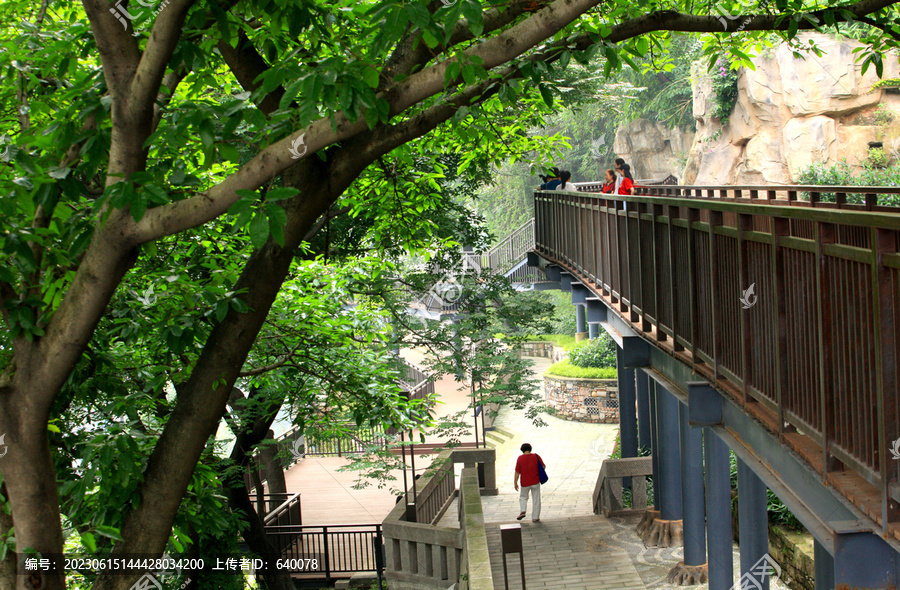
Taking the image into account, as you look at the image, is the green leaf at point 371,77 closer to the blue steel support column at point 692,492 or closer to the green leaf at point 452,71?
the green leaf at point 452,71

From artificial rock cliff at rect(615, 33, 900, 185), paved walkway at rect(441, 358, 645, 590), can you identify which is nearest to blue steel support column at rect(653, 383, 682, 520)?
paved walkway at rect(441, 358, 645, 590)

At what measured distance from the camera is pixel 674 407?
1110cm

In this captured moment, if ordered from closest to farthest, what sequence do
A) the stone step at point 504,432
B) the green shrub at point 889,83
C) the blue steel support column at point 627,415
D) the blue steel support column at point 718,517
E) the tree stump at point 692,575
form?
the blue steel support column at point 718,517 < the tree stump at point 692,575 < the blue steel support column at point 627,415 < the green shrub at point 889,83 < the stone step at point 504,432

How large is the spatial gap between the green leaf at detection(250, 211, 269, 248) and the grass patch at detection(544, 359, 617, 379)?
22622 millimetres

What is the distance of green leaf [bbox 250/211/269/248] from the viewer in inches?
119

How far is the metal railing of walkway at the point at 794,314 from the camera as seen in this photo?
3.01 m

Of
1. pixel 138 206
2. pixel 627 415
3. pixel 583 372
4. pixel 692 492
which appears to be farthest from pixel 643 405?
pixel 138 206

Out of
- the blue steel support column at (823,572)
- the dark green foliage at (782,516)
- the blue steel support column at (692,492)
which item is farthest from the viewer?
the dark green foliage at (782,516)

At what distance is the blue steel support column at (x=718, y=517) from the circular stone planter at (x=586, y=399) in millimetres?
16553

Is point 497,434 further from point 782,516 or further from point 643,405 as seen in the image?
point 782,516

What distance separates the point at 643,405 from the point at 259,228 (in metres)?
13.6

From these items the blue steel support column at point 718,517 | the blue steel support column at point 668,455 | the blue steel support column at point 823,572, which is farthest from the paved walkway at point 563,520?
the blue steel support column at point 823,572

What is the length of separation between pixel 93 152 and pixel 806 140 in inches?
1013

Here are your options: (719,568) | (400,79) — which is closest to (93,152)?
(400,79)
